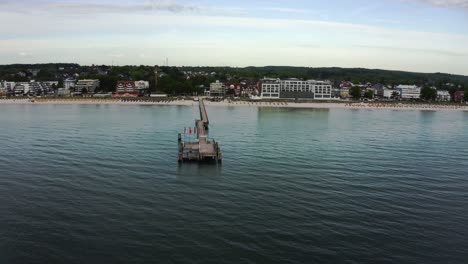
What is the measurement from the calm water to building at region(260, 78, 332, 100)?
305ft

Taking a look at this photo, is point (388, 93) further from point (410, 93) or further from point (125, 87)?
point (125, 87)

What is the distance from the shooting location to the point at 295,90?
460 ft

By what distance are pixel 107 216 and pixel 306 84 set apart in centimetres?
12635

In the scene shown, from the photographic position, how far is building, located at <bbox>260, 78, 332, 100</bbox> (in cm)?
13375

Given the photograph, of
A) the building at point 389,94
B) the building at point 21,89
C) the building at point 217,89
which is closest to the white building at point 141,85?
the building at point 217,89

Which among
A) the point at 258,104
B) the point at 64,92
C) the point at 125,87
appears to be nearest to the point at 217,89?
the point at 125,87

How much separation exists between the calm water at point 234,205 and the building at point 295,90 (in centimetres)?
9300

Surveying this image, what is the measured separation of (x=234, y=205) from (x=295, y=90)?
397ft

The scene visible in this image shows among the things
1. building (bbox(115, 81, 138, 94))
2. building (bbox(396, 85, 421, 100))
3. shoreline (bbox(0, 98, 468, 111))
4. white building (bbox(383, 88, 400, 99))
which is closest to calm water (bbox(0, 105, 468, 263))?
shoreline (bbox(0, 98, 468, 111))

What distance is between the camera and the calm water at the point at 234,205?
16.9 metres

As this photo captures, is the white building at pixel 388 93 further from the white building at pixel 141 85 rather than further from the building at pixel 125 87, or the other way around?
the building at pixel 125 87

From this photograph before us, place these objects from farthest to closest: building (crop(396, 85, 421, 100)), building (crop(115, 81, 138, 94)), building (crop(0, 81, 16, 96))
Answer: building (crop(396, 85, 421, 100)) → building (crop(0, 81, 16, 96)) → building (crop(115, 81, 138, 94))

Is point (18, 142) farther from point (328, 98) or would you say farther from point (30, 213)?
point (328, 98)

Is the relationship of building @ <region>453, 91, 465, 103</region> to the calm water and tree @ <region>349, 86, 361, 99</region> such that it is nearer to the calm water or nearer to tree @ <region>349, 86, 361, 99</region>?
tree @ <region>349, 86, 361, 99</region>
